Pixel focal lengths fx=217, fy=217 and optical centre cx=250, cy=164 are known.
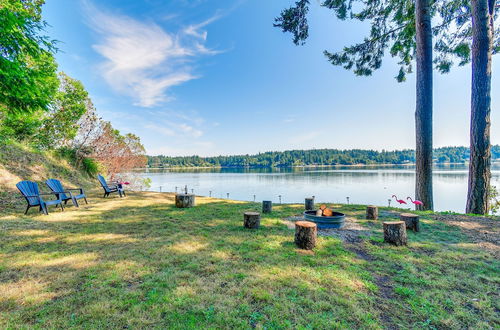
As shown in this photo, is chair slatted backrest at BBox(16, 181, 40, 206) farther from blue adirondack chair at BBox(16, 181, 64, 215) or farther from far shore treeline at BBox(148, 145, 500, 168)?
far shore treeline at BBox(148, 145, 500, 168)

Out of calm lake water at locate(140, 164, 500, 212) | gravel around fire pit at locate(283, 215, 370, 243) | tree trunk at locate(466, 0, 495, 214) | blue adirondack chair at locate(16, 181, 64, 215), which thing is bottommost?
calm lake water at locate(140, 164, 500, 212)

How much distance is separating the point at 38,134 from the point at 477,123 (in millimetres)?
20353

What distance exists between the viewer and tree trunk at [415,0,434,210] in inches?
279

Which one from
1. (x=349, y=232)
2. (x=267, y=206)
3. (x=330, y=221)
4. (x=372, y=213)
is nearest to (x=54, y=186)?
(x=267, y=206)

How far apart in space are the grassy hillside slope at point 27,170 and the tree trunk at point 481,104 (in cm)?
1353

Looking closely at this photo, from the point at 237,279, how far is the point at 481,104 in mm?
8484

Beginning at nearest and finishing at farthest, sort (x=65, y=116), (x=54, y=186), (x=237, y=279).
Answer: (x=237, y=279)
(x=54, y=186)
(x=65, y=116)

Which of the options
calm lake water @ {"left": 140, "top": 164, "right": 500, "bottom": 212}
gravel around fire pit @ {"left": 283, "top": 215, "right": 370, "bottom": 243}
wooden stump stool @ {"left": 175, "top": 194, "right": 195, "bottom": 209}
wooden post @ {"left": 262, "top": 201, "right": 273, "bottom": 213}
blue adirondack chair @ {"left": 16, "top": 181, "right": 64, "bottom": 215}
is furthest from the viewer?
calm lake water @ {"left": 140, "top": 164, "right": 500, "bottom": 212}

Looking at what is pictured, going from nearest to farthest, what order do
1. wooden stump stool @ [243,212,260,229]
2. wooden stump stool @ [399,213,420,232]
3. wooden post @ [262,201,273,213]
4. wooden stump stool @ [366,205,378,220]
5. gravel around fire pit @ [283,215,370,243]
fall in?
gravel around fire pit @ [283,215,370,243] < wooden stump stool @ [399,213,420,232] < wooden stump stool @ [243,212,260,229] < wooden stump stool @ [366,205,378,220] < wooden post @ [262,201,273,213]

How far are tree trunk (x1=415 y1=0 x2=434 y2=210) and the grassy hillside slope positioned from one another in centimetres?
1250

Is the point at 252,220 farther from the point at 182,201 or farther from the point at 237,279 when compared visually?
the point at 182,201

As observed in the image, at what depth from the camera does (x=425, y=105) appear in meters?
7.14

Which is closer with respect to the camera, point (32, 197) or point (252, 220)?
point (252, 220)

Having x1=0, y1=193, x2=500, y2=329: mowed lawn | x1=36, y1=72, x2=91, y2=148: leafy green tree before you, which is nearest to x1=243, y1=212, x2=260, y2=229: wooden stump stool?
x1=0, y1=193, x2=500, y2=329: mowed lawn
